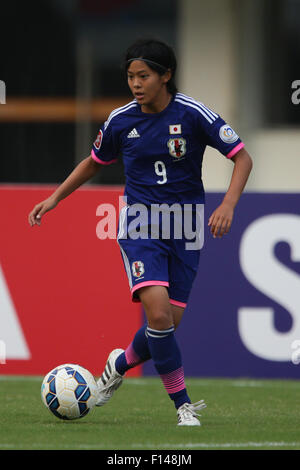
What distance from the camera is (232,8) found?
1374 cm

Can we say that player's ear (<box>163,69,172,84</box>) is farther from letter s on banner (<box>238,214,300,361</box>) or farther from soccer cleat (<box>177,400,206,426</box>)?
letter s on banner (<box>238,214,300,361</box>)

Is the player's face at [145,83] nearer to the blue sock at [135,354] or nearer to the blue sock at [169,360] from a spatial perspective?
the blue sock at [169,360]

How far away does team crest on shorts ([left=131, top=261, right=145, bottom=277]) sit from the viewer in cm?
545

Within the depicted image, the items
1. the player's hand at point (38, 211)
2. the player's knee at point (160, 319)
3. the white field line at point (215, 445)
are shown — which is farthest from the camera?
the player's hand at point (38, 211)

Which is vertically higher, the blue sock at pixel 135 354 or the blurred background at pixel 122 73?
the blurred background at pixel 122 73

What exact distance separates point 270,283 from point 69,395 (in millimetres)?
2603

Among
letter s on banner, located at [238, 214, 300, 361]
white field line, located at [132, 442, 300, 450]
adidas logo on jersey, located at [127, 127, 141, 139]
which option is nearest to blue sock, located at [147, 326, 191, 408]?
white field line, located at [132, 442, 300, 450]

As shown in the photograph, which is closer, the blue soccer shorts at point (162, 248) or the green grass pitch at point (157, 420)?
the green grass pitch at point (157, 420)

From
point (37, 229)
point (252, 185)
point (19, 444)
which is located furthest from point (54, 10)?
point (19, 444)

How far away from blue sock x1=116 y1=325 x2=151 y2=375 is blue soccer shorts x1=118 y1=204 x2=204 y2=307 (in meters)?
0.41

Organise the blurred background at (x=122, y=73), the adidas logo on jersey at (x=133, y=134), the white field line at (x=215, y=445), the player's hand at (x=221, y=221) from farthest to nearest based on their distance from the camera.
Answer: the blurred background at (x=122, y=73), the adidas logo on jersey at (x=133, y=134), the player's hand at (x=221, y=221), the white field line at (x=215, y=445)

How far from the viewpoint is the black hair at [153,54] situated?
5492 mm

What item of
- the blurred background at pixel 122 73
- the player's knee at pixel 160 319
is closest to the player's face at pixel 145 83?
the player's knee at pixel 160 319

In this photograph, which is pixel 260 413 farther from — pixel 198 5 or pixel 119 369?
pixel 198 5
